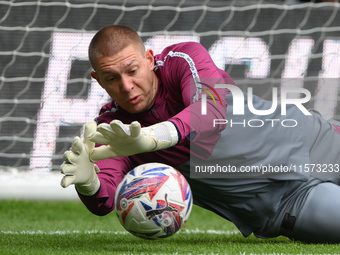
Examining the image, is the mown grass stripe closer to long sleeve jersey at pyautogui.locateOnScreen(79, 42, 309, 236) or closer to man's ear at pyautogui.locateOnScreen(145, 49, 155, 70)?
long sleeve jersey at pyautogui.locateOnScreen(79, 42, 309, 236)

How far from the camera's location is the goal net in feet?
18.0

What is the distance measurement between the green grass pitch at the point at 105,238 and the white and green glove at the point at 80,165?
30 centimetres

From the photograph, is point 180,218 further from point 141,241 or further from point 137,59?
point 137,59

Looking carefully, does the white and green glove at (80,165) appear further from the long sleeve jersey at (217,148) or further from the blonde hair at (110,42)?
the blonde hair at (110,42)

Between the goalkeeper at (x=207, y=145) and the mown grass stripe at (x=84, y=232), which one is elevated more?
the goalkeeper at (x=207, y=145)

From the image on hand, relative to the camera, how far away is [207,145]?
10.3 ft

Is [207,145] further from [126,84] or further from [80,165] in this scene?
[80,165]

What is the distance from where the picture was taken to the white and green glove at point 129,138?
2387 mm

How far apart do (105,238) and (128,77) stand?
3.17ft

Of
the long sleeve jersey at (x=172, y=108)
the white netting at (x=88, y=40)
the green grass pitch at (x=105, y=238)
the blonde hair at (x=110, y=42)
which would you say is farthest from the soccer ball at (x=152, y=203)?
the white netting at (x=88, y=40)

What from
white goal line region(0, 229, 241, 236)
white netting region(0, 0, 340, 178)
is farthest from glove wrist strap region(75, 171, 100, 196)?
white netting region(0, 0, 340, 178)

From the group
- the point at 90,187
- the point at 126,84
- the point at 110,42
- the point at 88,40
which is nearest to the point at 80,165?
the point at 90,187

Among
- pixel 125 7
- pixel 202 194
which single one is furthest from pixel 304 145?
pixel 125 7

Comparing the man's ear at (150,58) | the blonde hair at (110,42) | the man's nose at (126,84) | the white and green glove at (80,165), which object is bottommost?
the white and green glove at (80,165)
